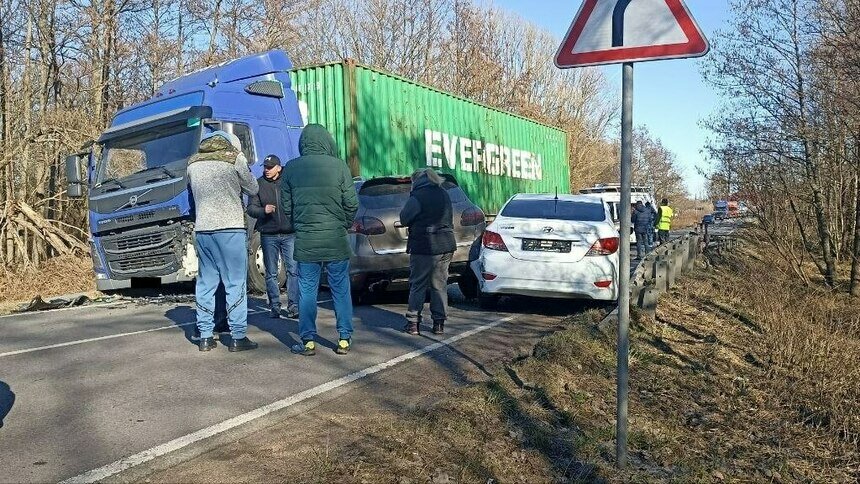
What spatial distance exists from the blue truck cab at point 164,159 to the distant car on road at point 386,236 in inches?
75.3

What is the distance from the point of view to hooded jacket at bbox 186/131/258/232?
592 cm

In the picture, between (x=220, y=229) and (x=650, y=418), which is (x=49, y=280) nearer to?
(x=220, y=229)

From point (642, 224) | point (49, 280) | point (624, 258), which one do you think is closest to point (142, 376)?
point (624, 258)

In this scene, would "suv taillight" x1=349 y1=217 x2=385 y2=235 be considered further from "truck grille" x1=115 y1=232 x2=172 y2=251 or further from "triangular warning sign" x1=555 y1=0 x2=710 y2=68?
"triangular warning sign" x1=555 y1=0 x2=710 y2=68

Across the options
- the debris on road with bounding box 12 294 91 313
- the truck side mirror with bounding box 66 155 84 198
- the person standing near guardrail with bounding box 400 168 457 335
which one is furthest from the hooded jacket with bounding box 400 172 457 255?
the truck side mirror with bounding box 66 155 84 198

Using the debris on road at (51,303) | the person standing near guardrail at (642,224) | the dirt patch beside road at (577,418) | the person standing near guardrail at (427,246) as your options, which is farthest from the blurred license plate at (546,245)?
the person standing near guardrail at (642,224)

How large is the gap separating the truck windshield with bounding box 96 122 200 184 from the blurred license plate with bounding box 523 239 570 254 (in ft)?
14.6

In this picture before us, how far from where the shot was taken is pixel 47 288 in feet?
40.2

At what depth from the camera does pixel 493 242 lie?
8.70 meters

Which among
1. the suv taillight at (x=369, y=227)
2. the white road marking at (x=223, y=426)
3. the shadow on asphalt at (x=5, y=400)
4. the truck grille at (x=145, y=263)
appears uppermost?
the suv taillight at (x=369, y=227)

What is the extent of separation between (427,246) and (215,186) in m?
2.14

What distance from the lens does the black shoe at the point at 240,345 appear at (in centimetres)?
614

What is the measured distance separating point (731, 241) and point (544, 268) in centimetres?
1022

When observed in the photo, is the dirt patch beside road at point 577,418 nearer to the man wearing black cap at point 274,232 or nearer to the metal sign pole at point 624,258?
the metal sign pole at point 624,258
